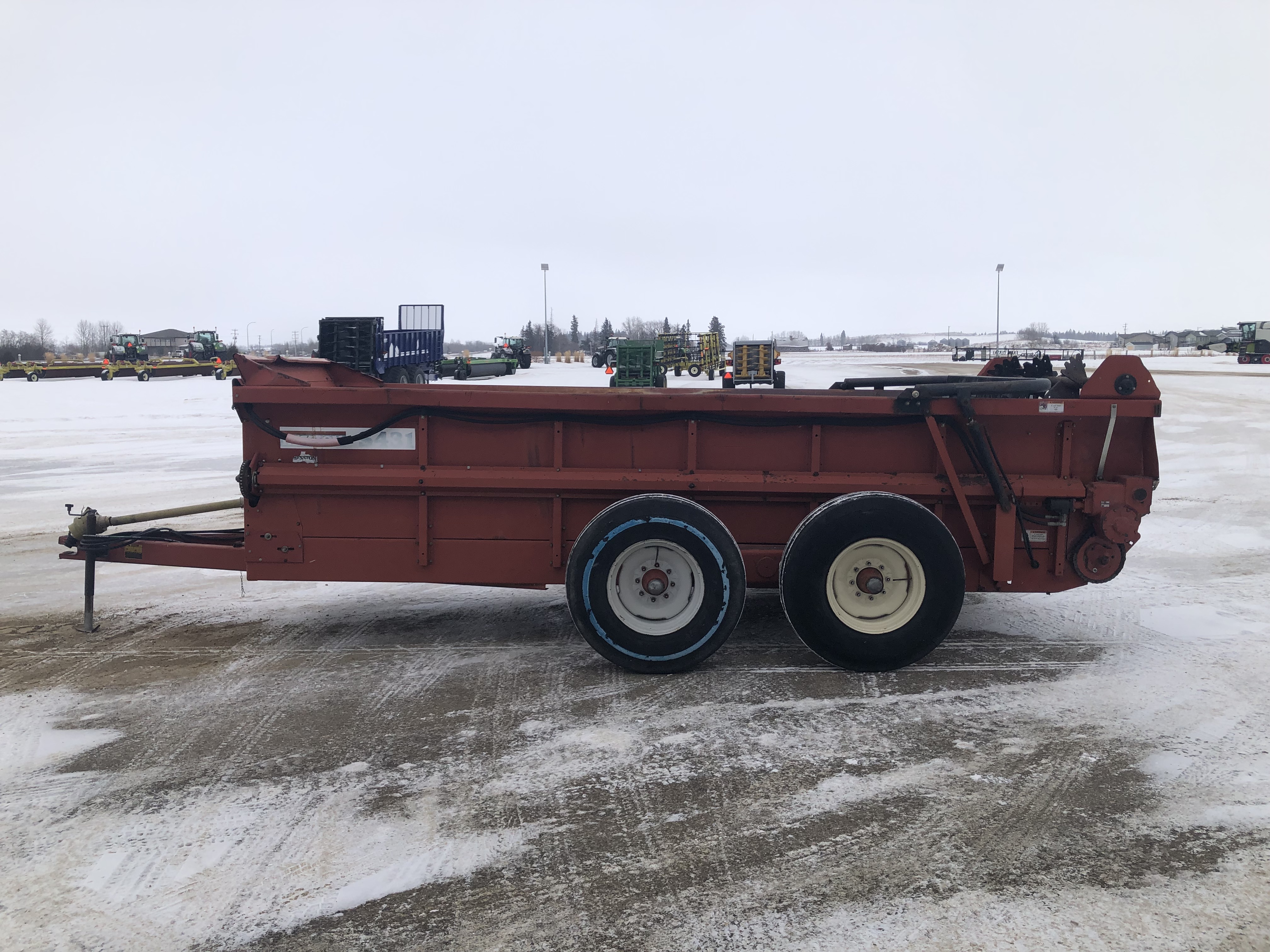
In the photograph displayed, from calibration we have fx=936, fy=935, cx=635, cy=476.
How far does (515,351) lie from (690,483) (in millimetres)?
44980

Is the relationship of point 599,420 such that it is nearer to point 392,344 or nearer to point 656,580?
point 656,580

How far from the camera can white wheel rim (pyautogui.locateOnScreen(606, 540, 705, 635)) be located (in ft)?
17.6

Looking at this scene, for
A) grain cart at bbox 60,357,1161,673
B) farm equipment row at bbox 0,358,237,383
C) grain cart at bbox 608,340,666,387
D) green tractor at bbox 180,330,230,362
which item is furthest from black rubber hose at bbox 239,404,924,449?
green tractor at bbox 180,330,230,362

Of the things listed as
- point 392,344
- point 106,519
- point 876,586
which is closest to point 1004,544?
point 876,586

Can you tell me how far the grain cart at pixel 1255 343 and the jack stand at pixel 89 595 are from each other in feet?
211

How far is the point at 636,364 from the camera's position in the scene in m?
34.9

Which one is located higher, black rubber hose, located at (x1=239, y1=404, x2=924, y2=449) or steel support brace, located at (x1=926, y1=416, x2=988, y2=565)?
black rubber hose, located at (x1=239, y1=404, x2=924, y2=449)

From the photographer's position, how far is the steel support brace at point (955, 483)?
5531mm

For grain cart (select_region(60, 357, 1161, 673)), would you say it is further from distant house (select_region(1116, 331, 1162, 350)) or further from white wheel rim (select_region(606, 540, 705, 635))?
distant house (select_region(1116, 331, 1162, 350))

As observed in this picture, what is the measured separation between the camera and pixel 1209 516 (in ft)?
33.1

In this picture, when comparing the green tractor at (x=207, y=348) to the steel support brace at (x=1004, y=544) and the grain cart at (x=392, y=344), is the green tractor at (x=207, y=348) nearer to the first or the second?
the grain cart at (x=392, y=344)

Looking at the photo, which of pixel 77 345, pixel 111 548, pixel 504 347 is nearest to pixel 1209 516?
pixel 111 548

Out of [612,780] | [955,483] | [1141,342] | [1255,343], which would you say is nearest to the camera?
[612,780]

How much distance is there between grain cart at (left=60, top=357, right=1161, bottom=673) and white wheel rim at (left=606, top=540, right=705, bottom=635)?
0.04ft
